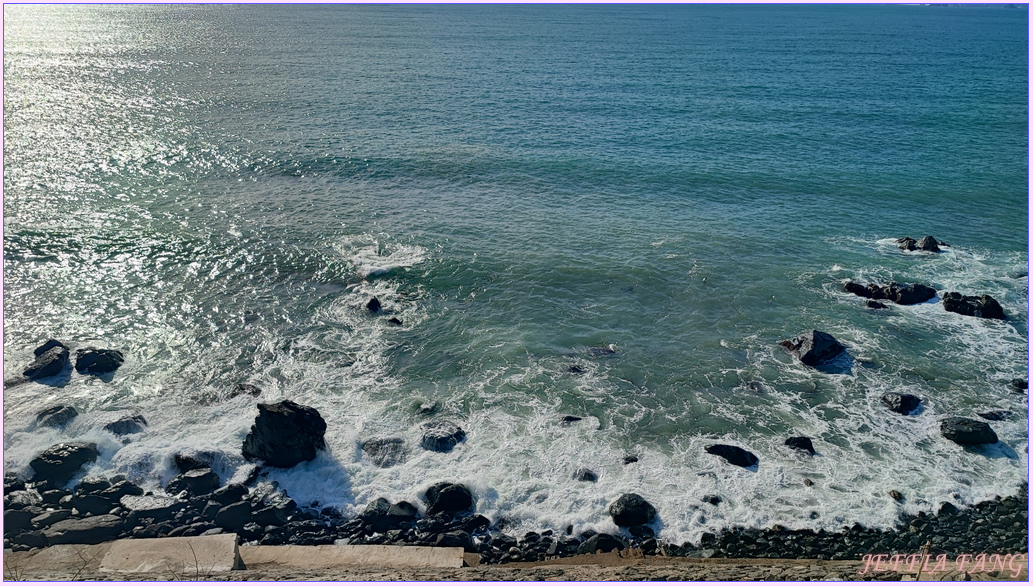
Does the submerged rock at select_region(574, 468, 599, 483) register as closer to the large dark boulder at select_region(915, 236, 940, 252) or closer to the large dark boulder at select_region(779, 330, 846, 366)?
the large dark boulder at select_region(779, 330, 846, 366)

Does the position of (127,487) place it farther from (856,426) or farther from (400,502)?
(856,426)

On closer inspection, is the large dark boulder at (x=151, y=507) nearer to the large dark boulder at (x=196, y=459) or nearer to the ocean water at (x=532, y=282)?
the ocean water at (x=532, y=282)

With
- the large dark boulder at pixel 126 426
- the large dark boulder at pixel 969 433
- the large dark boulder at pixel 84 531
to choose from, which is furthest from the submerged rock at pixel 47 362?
the large dark boulder at pixel 969 433

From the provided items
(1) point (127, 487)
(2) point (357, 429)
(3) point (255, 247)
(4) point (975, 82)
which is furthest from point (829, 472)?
(4) point (975, 82)

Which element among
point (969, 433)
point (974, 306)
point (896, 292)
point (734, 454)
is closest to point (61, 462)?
point (734, 454)

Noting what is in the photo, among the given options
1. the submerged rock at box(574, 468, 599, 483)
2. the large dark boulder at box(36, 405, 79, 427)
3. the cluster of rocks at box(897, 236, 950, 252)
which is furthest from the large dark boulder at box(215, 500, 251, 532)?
the cluster of rocks at box(897, 236, 950, 252)

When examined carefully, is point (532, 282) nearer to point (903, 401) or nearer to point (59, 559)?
point (903, 401)
